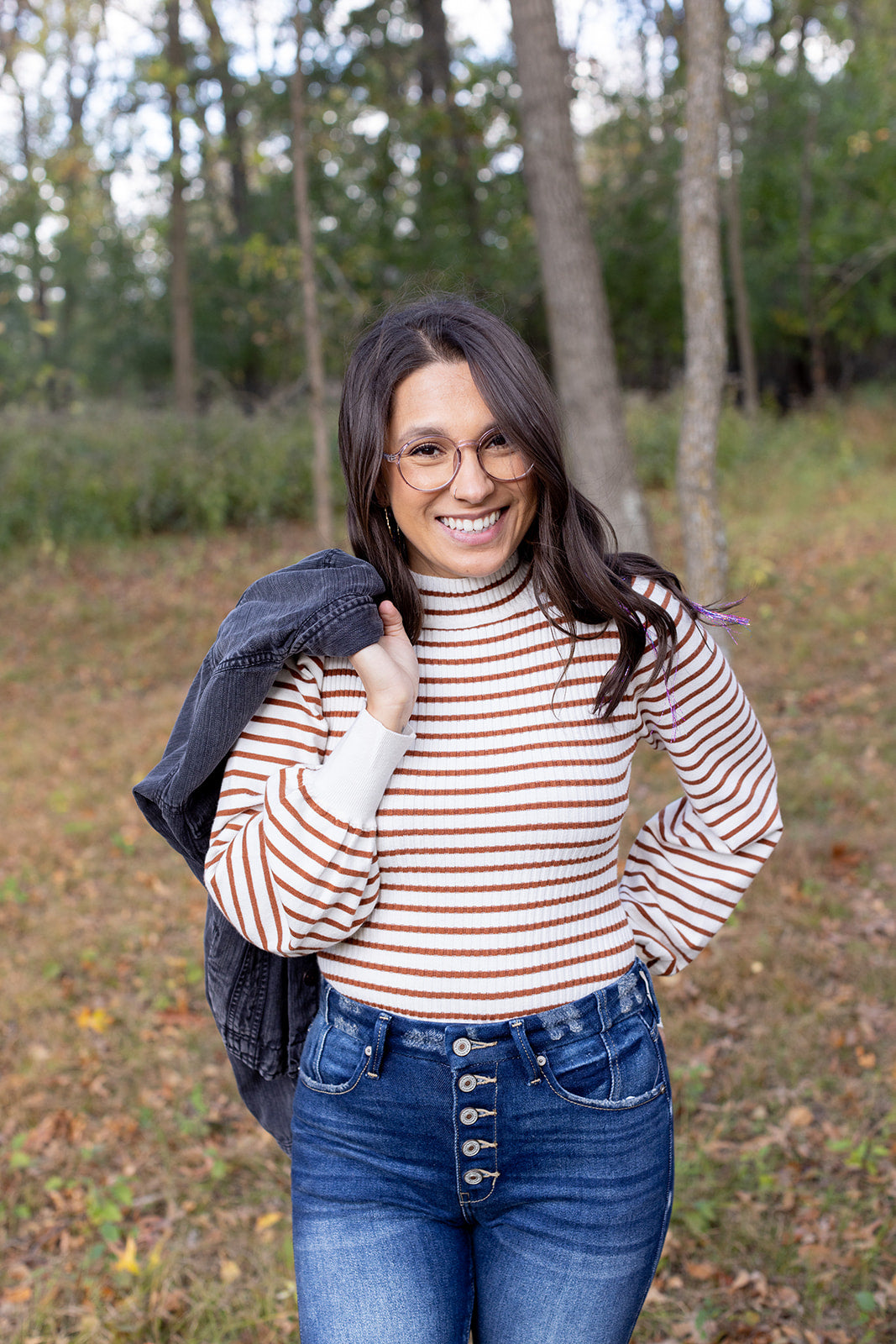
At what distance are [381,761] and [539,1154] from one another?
0.67 m

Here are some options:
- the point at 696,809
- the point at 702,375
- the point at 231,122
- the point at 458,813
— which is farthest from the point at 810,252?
the point at 458,813

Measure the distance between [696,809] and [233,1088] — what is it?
283 cm

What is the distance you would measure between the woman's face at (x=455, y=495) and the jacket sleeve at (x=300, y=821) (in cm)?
31

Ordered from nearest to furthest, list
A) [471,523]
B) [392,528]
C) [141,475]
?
[471,523], [392,528], [141,475]

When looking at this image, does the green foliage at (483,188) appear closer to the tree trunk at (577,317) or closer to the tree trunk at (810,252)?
the tree trunk at (810,252)

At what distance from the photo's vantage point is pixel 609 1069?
1.71 metres

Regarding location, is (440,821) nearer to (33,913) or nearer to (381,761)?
(381,761)

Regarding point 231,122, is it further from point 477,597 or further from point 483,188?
point 477,597

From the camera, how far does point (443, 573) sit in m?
1.91

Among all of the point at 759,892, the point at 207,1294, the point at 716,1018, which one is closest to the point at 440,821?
the point at 207,1294

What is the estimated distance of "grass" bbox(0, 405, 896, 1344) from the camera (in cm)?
305

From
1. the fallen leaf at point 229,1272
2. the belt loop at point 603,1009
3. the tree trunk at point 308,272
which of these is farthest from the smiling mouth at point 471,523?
the tree trunk at point 308,272

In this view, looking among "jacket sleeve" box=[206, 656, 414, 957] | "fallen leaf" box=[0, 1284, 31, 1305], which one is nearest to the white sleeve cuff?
"jacket sleeve" box=[206, 656, 414, 957]

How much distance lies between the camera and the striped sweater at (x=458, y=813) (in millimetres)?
1639
